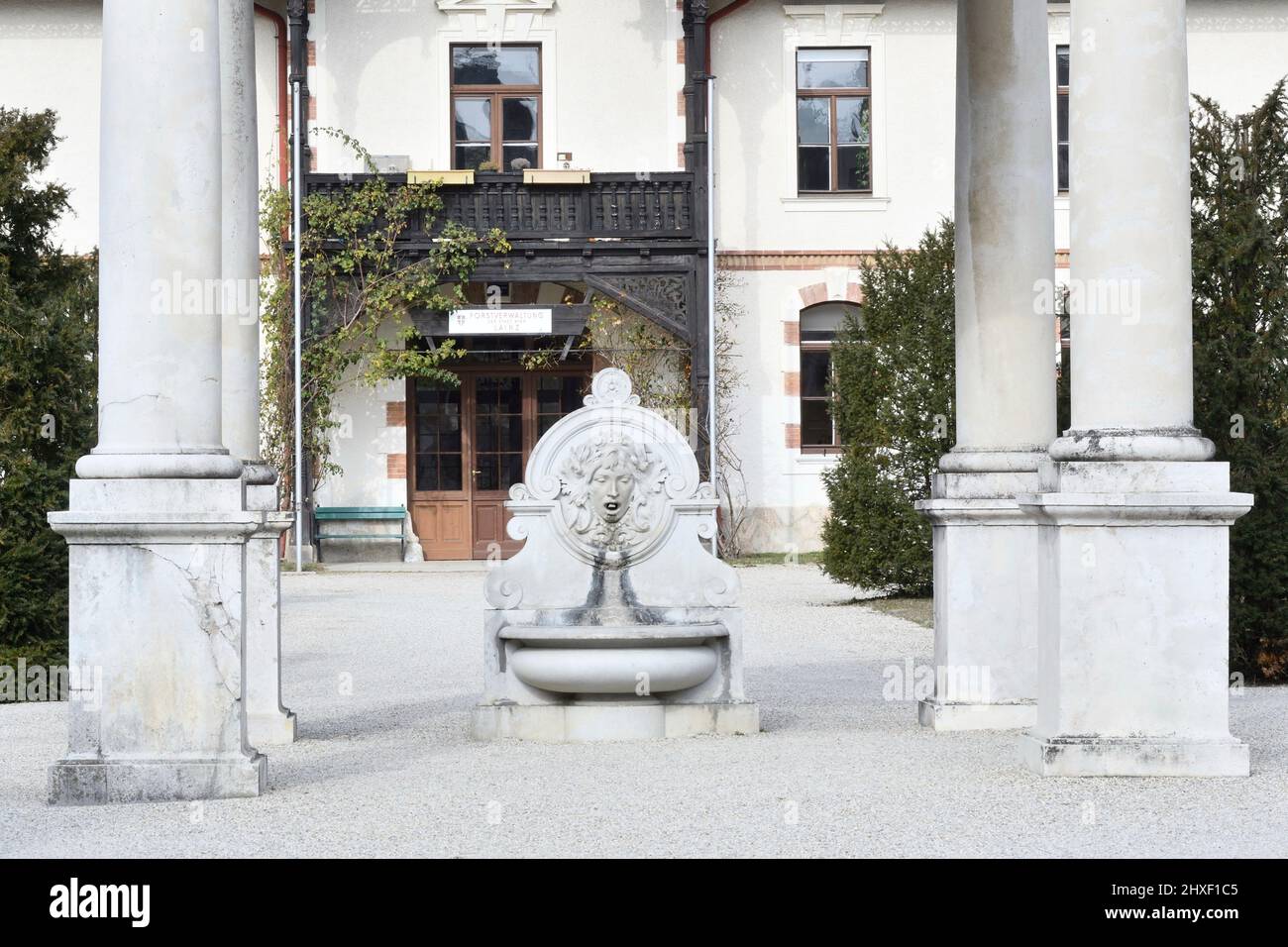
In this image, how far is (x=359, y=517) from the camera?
78.2 ft

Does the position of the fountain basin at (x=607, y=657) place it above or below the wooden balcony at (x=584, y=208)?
below

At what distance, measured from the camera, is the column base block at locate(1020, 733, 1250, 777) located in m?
7.26

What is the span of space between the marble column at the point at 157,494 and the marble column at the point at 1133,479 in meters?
3.20

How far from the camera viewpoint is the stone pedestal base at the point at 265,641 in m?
8.73

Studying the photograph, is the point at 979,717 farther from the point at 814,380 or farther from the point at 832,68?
the point at 832,68

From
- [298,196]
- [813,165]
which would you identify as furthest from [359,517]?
[813,165]

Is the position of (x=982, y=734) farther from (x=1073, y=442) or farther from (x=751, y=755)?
(x=1073, y=442)

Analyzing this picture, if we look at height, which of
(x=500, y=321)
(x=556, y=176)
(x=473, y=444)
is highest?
(x=556, y=176)

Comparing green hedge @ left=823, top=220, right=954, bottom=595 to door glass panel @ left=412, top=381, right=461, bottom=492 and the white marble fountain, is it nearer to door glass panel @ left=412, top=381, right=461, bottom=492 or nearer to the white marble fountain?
the white marble fountain

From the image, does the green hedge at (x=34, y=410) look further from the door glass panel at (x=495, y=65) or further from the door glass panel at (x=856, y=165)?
the door glass panel at (x=856, y=165)

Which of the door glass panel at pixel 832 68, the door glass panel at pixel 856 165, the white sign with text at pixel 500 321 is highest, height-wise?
the door glass panel at pixel 832 68

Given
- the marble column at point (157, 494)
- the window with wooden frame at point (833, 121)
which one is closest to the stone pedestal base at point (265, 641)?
the marble column at point (157, 494)

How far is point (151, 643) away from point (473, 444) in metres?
17.6

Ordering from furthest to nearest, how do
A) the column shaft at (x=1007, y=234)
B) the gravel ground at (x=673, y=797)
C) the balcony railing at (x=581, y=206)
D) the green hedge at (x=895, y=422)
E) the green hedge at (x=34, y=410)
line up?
the balcony railing at (x=581, y=206)
the green hedge at (x=895, y=422)
the green hedge at (x=34, y=410)
the column shaft at (x=1007, y=234)
the gravel ground at (x=673, y=797)
